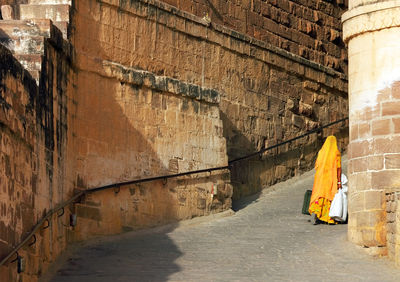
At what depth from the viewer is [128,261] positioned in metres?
11.7

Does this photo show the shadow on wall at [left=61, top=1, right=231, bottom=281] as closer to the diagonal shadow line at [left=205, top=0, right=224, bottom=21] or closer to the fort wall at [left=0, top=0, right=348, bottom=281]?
the fort wall at [left=0, top=0, right=348, bottom=281]

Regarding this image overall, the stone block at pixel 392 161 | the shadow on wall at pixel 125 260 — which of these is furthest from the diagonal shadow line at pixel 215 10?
the stone block at pixel 392 161

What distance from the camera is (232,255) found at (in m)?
12.1

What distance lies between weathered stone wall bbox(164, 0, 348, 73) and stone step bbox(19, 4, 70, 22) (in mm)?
2855

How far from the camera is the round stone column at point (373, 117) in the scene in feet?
40.5

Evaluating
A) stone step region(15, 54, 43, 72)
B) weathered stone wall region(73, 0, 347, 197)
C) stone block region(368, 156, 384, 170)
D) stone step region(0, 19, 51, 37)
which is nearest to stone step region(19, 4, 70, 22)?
weathered stone wall region(73, 0, 347, 197)

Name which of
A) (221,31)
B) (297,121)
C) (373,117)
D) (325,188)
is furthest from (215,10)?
(373,117)

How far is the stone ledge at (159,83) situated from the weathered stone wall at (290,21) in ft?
5.41

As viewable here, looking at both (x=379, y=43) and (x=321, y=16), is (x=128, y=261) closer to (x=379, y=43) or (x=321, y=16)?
(x=379, y=43)

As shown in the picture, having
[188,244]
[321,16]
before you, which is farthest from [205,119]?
[321,16]

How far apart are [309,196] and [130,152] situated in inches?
122

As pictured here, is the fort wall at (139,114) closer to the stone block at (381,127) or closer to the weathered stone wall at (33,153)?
the weathered stone wall at (33,153)

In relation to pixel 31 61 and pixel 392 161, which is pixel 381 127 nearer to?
pixel 392 161

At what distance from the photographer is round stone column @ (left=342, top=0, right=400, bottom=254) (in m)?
12.3
